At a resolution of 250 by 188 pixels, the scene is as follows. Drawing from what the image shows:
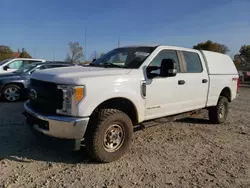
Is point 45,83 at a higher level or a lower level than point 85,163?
higher

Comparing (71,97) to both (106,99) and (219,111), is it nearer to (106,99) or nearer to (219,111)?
(106,99)

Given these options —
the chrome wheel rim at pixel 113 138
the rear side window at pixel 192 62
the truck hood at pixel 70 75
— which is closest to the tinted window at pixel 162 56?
the rear side window at pixel 192 62

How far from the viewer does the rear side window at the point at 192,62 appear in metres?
5.11

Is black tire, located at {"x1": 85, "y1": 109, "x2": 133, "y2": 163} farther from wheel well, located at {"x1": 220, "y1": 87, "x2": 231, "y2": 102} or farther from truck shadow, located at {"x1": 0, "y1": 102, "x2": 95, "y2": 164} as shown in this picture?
wheel well, located at {"x1": 220, "y1": 87, "x2": 231, "y2": 102}

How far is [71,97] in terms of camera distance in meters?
3.21

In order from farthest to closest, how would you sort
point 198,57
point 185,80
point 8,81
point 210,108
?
point 8,81 → point 210,108 → point 198,57 → point 185,80

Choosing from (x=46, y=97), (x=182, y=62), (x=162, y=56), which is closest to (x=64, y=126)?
(x=46, y=97)

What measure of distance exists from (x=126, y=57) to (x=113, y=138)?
1.69m

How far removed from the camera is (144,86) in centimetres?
399

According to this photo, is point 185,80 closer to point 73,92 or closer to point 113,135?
point 113,135

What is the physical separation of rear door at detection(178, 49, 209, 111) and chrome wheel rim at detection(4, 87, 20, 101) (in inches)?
246

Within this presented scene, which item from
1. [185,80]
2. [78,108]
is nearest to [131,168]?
[78,108]

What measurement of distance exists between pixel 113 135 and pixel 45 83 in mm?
1322

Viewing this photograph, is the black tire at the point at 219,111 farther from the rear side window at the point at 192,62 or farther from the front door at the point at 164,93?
the front door at the point at 164,93
